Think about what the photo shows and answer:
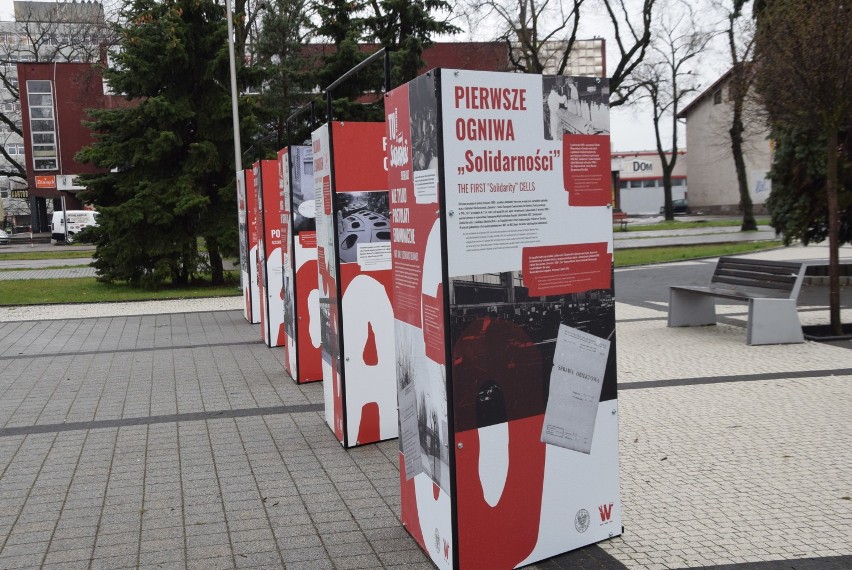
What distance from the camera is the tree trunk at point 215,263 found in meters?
20.5

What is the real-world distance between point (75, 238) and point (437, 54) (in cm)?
3930

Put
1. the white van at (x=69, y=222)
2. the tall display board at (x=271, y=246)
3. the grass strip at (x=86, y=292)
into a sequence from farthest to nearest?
the white van at (x=69, y=222)
the grass strip at (x=86, y=292)
the tall display board at (x=271, y=246)

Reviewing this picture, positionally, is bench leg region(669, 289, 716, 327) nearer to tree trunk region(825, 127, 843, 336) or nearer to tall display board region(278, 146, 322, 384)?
tree trunk region(825, 127, 843, 336)

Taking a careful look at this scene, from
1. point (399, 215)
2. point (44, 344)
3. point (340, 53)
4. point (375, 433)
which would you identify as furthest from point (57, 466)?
point (340, 53)

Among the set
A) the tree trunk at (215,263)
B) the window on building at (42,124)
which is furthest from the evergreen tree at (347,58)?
the window on building at (42,124)

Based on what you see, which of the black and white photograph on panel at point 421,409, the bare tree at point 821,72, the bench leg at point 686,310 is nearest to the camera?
the black and white photograph on panel at point 421,409

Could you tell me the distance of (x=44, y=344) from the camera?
12266mm

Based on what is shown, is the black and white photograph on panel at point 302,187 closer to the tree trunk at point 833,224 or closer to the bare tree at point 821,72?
the bare tree at point 821,72

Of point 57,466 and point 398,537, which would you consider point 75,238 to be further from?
point 398,537

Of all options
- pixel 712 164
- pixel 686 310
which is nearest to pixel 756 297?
pixel 686 310

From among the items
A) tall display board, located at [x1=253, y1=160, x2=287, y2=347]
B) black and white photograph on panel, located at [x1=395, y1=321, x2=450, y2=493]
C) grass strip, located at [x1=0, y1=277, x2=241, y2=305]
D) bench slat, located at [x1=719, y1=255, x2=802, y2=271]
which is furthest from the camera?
grass strip, located at [x1=0, y1=277, x2=241, y2=305]

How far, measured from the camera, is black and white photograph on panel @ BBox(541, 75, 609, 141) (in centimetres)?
409

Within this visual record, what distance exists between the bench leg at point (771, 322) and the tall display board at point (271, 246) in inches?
225

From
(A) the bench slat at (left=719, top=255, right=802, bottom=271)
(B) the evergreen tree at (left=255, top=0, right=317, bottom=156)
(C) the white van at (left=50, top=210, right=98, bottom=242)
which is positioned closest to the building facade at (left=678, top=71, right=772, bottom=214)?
(B) the evergreen tree at (left=255, top=0, right=317, bottom=156)
